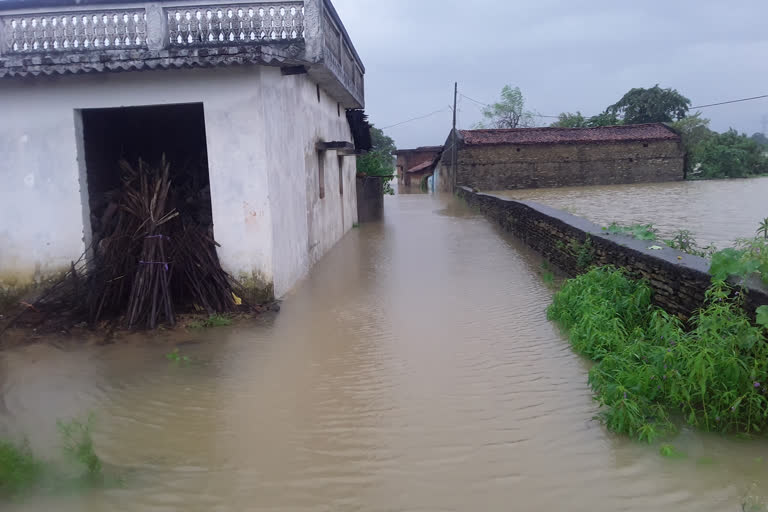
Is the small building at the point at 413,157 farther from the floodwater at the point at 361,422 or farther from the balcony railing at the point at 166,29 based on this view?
the floodwater at the point at 361,422

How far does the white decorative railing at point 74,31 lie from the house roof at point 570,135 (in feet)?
100

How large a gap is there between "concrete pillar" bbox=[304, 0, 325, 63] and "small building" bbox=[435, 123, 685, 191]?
96.1 ft

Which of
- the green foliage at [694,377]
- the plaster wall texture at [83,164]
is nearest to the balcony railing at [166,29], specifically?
the plaster wall texture at [83,164]

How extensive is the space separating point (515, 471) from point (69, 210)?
21.7 feet

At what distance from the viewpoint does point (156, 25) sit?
8609mm

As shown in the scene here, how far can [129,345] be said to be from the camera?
21.4ft

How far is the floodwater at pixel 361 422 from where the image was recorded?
11.4 feet

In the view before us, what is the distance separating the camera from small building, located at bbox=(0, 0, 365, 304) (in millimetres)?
7520

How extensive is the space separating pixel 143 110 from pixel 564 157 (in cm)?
3339

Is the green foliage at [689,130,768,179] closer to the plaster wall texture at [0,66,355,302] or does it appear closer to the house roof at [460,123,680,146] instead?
the house roof at [460,123,680,146]

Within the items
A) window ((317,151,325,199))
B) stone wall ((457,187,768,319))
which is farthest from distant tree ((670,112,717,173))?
window ((317,151,325,199))

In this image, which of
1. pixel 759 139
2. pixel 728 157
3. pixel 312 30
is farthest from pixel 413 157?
pixel 759 139

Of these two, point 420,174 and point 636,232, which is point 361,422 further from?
point 420,174

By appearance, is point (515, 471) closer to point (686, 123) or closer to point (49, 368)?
point (49, 368)
